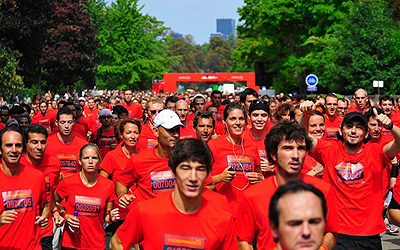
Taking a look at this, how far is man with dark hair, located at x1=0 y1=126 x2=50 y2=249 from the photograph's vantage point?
6547 mm

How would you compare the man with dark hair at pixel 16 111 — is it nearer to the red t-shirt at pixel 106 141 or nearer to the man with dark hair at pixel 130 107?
the man with dark hair at pixel 130 107

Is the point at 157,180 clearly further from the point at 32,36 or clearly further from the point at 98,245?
the point at 32,36

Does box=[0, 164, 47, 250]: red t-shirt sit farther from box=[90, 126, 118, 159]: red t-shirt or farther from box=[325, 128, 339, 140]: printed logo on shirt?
box=[325, 128, 339, 140]: printed logo on shirt

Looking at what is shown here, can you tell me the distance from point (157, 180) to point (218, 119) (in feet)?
21.3

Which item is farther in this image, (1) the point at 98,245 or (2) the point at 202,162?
(1) the point at 98,245

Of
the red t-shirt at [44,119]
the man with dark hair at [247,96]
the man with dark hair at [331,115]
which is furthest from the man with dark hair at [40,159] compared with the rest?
the red t-shirt at [44,119]

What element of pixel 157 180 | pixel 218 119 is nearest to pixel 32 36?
pixel 218 119

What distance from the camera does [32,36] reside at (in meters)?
31.9

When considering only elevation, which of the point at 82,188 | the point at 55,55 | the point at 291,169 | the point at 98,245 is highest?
the point at 55,55

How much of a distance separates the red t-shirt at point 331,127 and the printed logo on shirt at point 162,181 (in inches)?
207

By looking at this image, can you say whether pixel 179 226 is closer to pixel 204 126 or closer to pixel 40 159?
pixel 40 159

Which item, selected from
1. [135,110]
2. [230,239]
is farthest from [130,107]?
[230,239]

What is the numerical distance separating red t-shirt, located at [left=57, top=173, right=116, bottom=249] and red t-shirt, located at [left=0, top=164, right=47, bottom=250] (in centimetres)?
92

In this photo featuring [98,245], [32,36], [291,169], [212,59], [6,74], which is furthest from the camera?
[212,59]
